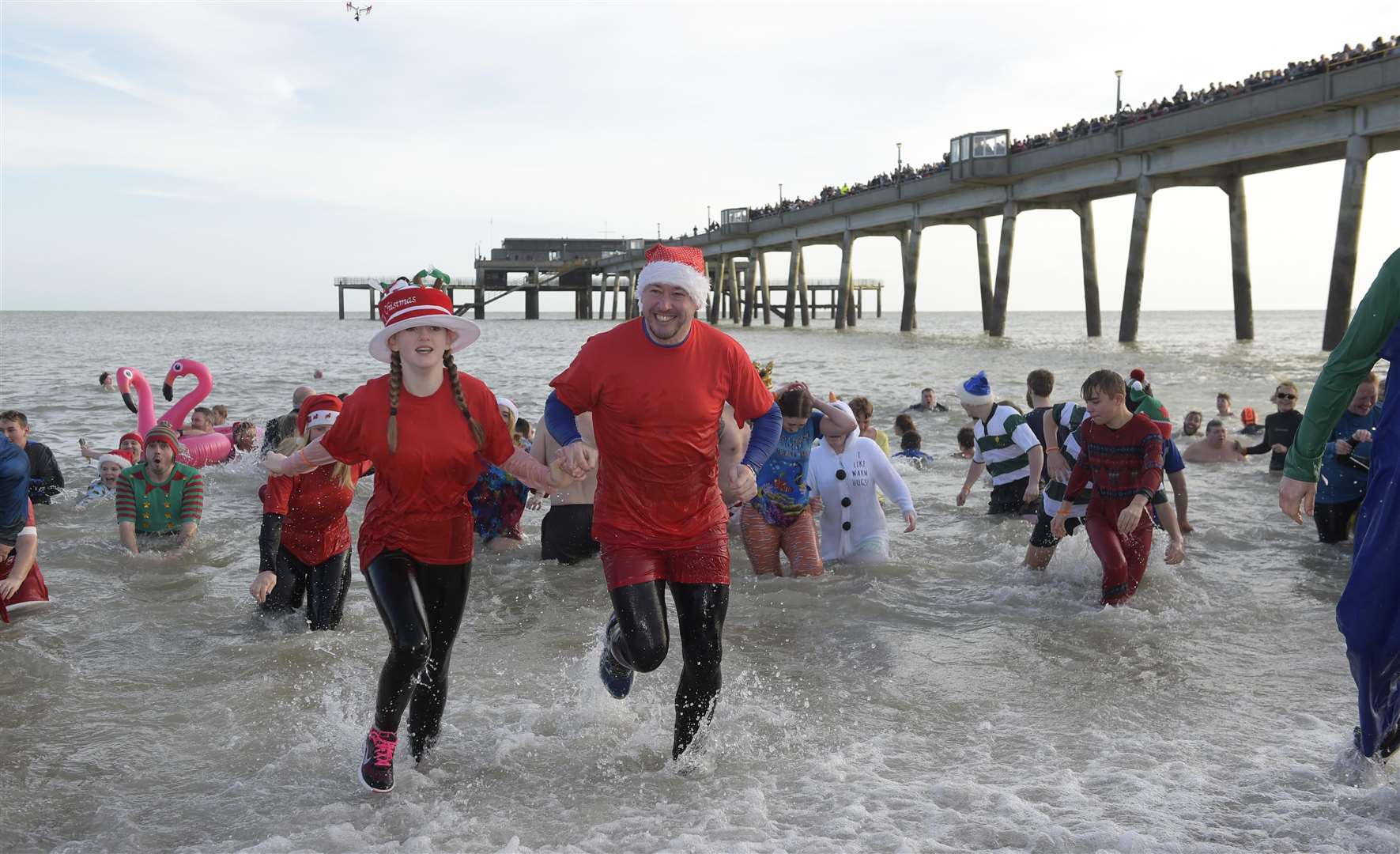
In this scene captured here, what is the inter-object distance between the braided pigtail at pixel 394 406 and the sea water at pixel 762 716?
1.35 metres

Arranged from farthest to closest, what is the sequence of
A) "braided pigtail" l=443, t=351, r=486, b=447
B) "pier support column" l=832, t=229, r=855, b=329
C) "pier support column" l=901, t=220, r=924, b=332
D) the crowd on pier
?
1. "pier support column" l=832, t=229, r=855, b=329
2. "pier support column" l=901, t=220, r=924, b=332
3. the crowd on pier
4. "braided pigtail" l=443, t=351, r=486, b=447

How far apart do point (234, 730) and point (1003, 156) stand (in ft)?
133

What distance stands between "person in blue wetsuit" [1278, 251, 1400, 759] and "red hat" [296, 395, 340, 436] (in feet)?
13.8

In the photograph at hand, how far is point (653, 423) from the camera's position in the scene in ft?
13.9

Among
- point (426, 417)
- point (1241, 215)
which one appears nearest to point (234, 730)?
point (426, 417)

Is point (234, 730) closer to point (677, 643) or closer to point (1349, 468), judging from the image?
point (677, 643)

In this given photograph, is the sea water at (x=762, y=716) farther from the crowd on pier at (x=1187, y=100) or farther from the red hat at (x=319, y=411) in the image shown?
the crowd on pier at (x=1187, y=100)

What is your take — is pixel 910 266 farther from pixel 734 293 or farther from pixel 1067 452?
pixel 1067 452

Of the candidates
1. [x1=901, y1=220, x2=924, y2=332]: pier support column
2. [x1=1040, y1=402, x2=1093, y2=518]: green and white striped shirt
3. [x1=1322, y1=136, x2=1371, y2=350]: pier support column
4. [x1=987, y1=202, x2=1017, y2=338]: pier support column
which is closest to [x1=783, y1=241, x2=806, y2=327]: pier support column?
[x1=901, y1=220, x2=924, y2=332]: pier support column

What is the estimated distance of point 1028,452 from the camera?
8.99m

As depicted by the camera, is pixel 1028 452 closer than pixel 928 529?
Yes

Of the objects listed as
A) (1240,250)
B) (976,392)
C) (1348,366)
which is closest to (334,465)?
(1348,366)

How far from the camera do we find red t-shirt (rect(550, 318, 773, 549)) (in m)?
4.23

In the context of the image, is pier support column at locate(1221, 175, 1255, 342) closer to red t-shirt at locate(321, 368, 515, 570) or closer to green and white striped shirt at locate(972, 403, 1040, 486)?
green and white striped shirt at locate(972, 403, 1040, 486)
